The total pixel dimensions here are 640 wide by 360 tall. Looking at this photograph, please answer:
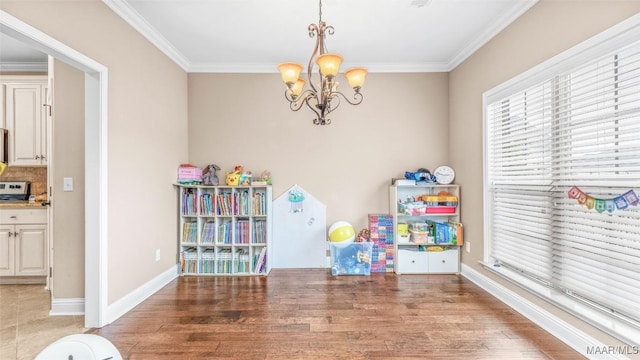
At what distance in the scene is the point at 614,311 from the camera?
1763mm

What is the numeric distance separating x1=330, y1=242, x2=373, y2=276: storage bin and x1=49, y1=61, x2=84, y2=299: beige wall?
252 centimetres

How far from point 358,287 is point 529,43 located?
282 cm

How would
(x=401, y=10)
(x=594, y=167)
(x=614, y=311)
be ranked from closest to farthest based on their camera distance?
(x=614, y=311) < (x=594, y=167) < (x=401, y=10)

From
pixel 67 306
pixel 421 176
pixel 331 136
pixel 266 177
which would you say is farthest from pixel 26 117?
pixel 421 176

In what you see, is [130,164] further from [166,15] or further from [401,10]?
[401,10]

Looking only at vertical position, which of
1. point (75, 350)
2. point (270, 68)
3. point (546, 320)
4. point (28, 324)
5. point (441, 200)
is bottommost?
point (28, 324)

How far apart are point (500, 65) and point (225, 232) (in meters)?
3.56

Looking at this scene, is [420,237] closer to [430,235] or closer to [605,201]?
[430,235]

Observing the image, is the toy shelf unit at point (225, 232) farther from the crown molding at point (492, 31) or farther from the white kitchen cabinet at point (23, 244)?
the crown molding at point (492, 31)

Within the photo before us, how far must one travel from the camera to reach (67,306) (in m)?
2.46

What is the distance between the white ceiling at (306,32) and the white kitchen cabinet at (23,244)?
74.4 inches

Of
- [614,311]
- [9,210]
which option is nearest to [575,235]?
[614,311]

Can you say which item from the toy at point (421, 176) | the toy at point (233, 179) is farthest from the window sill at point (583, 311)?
the toy at point (233, 179)

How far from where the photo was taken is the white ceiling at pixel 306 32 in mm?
2512
